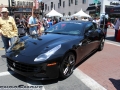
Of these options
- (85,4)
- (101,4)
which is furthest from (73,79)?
(85,4)

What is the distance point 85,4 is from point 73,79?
33.8 meters

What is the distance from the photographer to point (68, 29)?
511 cm

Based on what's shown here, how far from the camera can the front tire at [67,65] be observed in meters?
3.72

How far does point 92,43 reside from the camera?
18.2ft

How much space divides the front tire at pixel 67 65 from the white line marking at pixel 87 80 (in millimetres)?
295

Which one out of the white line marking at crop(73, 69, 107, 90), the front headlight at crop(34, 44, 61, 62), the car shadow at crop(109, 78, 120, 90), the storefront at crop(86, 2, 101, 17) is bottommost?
the car shadow at crop(109, 78, 120, 90)

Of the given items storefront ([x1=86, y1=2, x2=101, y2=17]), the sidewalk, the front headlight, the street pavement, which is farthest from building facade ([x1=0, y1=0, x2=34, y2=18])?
the front headlight

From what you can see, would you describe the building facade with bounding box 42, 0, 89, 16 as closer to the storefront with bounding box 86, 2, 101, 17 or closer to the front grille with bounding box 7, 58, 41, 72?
the storefront with bounding box 86, 2, 101, 17

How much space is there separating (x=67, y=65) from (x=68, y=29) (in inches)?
61.1

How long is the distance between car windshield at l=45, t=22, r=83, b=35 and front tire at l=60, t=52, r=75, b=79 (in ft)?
3.45

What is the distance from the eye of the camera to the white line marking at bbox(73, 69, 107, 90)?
3.55 meters

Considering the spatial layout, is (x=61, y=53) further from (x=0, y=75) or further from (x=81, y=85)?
(x=0, y=75)

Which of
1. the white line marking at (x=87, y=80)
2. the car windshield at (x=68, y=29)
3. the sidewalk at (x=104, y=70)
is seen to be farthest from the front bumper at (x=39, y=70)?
the car windshield at (x=68, y=29)

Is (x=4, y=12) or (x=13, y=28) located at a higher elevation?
(x=4, y=12)
